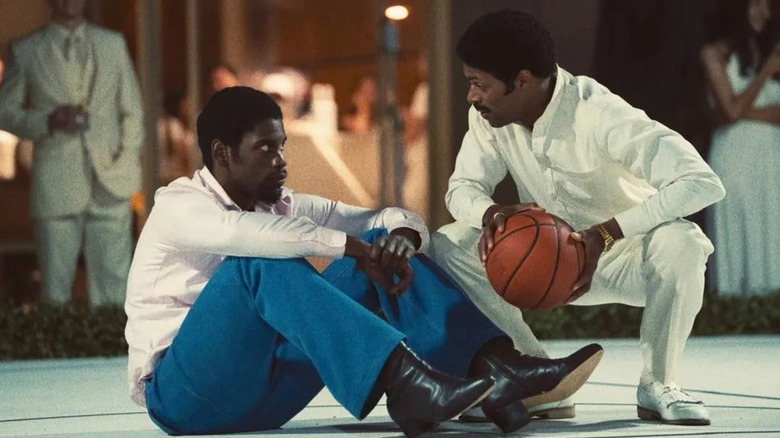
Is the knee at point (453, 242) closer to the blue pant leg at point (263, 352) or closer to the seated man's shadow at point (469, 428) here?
the seated man's shadow at point (469, 428)

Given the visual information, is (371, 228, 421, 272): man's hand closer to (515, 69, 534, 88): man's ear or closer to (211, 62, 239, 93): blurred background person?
(515, 69, 534, 88): man's ear

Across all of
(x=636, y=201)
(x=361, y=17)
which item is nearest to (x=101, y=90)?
(x=361, y=17)

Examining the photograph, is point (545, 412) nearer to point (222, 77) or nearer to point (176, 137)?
point (176, 137)

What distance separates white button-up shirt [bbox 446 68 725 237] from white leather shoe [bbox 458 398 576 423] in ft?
1.74

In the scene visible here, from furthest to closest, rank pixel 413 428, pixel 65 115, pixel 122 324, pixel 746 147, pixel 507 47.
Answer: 1. pixel 746 147
2. pixel 65 115
3. pixel 122 324
4. pixel 507 47
5. pixel 413 428

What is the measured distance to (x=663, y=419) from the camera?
14.7ft

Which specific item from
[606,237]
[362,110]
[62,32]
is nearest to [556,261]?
[606,237]

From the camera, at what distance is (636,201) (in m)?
4.75

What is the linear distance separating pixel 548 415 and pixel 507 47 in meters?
1.05

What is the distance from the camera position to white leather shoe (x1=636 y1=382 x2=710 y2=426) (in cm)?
444

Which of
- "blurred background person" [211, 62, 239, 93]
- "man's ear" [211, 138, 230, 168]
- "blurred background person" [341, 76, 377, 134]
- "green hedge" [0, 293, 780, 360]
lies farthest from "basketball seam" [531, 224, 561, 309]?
"blurred background person" [341, 76, 377, 134]

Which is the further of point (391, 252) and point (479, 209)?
point (479, 209)

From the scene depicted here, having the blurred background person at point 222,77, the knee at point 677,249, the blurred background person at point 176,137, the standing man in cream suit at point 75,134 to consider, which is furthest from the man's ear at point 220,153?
the blurred background person at point 222,77

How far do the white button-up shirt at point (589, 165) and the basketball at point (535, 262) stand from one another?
0.20 meters
